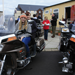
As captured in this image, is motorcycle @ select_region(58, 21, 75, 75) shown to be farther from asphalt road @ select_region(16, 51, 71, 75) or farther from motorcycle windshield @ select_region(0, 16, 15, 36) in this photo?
motorcycle windshield @ select_region(0, 16, 15, 36)

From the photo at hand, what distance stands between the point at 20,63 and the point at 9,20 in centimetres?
123

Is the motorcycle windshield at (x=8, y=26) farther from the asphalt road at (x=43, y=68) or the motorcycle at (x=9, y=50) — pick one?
the asphalt road at (x=43, y=68)

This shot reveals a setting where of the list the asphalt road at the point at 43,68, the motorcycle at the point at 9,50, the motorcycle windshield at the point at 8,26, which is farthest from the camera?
the asphalt road at the point at 43,68

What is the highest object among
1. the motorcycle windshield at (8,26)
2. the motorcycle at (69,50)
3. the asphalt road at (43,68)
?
the motorcycle windshield at (8,26)

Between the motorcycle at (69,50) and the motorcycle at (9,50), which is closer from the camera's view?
the motorcycle at (9,50)

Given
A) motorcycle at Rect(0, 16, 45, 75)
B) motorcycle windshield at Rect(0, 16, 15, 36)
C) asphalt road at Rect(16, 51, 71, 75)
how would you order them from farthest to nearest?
asphalt road at Rect(16, 51, 71, 75) < motorcycle windshield at Rect(0, 16, 15, 36) < motorcycle at Rect(0, 16, 45, 75)

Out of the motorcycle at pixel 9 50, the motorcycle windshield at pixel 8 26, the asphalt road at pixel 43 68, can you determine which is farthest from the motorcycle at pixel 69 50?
the motorcycle windshield at pixel 8 26

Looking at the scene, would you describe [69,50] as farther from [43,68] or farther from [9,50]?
[9,50]

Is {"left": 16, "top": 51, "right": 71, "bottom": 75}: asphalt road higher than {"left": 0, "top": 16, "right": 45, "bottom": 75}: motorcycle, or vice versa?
{"left": 0, "top": 16, "right": 45, "bottom": 75}: motorcycle

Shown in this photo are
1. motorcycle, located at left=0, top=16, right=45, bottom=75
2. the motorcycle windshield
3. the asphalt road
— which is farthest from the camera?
the asphalt road

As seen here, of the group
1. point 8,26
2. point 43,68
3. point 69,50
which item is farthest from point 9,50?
point 69,50

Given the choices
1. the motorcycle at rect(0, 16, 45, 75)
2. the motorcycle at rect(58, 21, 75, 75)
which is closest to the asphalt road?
the motorcycle at rect(58, 21, 75, 75)

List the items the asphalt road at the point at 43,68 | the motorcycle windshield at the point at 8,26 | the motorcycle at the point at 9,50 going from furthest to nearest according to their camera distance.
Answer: the asphalt road at the point at 43,68 < the motorcycle windshield at the point at 8,26 < the motorcycle at the point at 9,50

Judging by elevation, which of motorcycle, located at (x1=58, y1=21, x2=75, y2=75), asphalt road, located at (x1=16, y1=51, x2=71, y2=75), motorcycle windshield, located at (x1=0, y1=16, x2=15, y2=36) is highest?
motorcycle windshield, located at (x1=0, y1=16, x2=15, y2=36)
